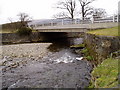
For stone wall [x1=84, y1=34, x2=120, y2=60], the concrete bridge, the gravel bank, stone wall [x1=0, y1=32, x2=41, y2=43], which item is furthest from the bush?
stone wall [x1=84, y1=34, x2=120, y2=60]

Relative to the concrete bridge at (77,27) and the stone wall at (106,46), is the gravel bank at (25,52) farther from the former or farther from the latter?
the stone wall at (106,46)

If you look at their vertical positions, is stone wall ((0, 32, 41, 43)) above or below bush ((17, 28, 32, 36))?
below

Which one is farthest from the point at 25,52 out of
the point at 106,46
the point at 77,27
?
the point at 106,46

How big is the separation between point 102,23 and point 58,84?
1266cm

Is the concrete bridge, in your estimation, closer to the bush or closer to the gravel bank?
the bush

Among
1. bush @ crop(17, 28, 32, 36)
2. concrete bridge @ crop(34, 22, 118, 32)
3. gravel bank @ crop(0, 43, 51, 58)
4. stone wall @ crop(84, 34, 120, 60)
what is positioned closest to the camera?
stone wall @ crop(84, 34, 120, 60)

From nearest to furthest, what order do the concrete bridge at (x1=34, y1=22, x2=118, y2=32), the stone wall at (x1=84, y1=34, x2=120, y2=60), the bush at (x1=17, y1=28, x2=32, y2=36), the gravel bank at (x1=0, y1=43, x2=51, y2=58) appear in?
the stone wall at (x1=84, y1=34, x2=120, y2=60) < the gravel bank at (x1=0, y1=43, x2=51, y2=58) < the concrete bridge at (x1=34, y1=22, x2=118, y2=32) < the bush at (x1=17, y1=28, x2=32, y2=36)

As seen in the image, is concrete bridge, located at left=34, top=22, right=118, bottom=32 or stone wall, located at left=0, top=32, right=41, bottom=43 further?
stone wall, located at left=0, top=32, right=41, bottom=43

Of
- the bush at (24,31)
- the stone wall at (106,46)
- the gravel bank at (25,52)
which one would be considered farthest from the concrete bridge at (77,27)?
the stone wall at (106,46)

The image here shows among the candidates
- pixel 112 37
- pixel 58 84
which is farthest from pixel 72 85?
pixel 112 37

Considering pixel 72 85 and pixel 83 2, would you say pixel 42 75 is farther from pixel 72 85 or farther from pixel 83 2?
pixel 83 2

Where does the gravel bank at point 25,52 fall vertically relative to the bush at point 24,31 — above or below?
below

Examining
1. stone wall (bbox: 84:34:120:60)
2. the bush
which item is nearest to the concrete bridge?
the bush

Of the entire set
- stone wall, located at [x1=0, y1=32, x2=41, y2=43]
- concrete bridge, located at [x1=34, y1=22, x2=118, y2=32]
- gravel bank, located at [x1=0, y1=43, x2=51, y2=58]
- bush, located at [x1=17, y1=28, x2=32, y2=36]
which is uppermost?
concrete bridge, located at [x1=34, y1=22, x2=118, y2=32]
